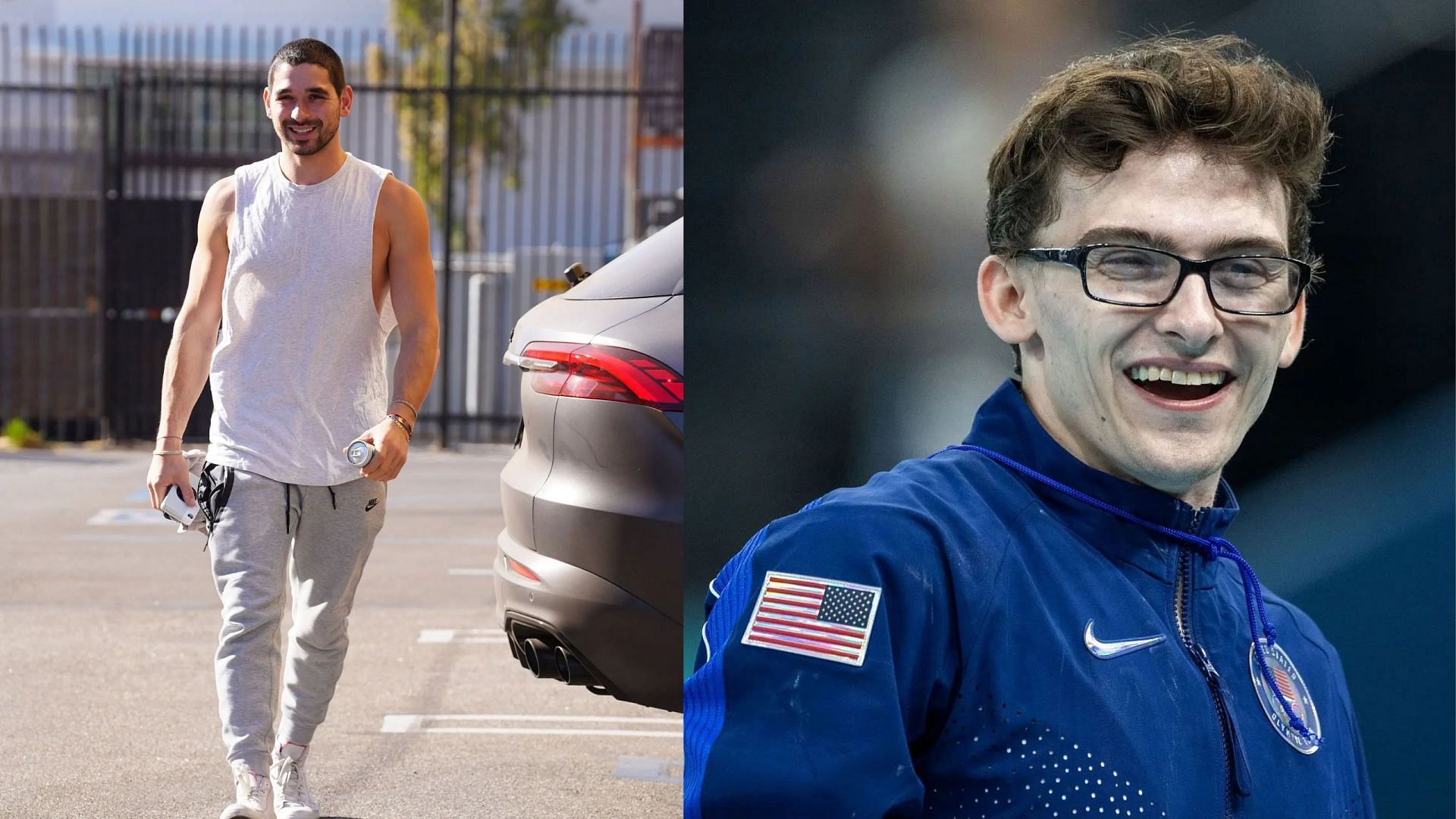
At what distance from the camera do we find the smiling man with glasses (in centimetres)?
159

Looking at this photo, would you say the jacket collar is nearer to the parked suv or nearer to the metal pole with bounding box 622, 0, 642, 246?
the parked suv

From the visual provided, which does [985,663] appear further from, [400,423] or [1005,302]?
[400,423]

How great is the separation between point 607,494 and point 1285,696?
171cm

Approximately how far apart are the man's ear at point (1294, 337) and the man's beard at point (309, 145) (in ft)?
6.43

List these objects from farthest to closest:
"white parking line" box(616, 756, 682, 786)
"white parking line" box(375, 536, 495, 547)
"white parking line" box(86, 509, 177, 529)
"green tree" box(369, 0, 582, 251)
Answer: "green tree" box(369, 0, 582, 251)
"white parking line" box(86, 509, 177, 529)
"white parking line" box(375, 536, 495, 547)
"white parking line" box(616, 756, 682, 786)

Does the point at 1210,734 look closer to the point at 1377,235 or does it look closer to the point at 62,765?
the point at 1377,235

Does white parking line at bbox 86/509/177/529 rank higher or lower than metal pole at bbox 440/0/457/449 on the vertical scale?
lower

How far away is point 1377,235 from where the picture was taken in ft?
7.48

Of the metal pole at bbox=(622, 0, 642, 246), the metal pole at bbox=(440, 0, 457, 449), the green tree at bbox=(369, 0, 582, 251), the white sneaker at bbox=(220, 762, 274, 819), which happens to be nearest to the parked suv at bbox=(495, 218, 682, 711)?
the white sneaker at bbox=(220, 762, 274, 819)

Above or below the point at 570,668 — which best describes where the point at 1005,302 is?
above

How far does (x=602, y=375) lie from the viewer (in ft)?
11.2

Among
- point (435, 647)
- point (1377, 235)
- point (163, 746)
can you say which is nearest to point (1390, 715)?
point (1377, 235)

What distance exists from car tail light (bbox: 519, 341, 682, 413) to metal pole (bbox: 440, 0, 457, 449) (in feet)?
25.7

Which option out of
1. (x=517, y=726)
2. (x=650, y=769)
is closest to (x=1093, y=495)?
(x=650, y=769)
